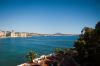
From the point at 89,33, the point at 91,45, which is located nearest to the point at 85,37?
the point at 89,33

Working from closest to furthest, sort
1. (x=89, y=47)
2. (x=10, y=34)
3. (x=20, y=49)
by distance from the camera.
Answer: (x=89, y=47) < (x=20, y=49) < (x=10, y=34)

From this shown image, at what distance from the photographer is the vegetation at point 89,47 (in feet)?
61.9

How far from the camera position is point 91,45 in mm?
20391

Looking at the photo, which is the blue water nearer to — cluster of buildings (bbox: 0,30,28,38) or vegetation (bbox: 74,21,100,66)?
vegetation (bbox: 74,21,100,66)

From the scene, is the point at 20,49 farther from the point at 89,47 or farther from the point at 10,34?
the point at 10,34

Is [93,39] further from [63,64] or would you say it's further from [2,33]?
[2,33]

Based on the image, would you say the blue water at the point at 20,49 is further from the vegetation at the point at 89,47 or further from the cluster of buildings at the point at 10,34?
the cluster of buildings at the point at 10,34

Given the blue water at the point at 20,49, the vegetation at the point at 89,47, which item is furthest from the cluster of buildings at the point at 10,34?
the vegetation at the point at 89,47

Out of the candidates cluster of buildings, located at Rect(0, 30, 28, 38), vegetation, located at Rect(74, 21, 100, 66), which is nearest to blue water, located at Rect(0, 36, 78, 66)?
vegetation, located at Rect(74, 21, 100, 66)

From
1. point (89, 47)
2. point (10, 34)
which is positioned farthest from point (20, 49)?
point (10, 34)

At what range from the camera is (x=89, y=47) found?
68.2ft

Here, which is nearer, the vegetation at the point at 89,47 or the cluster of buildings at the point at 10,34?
the vegetation at the point at 89,47

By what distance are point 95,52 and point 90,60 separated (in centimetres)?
193

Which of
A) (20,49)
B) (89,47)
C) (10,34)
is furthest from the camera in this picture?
(10,34)
